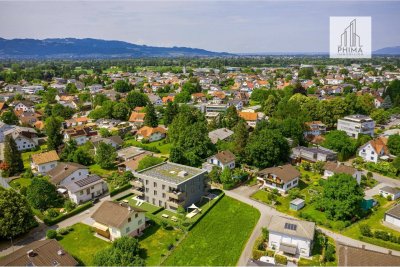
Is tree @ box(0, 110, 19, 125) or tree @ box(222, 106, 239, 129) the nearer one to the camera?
tree @ box(222, 106, 239, 129)

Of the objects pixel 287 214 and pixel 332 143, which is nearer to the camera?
pixel 287 214

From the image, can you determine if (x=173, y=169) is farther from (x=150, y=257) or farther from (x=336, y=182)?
(x=336, y=182)

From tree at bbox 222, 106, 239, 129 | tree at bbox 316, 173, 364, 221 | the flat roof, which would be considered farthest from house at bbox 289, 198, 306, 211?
tree at bbox 222, 106, 239, 129

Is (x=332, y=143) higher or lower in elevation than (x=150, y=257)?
higher

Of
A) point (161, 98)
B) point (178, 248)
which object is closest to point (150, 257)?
point (178, 248)

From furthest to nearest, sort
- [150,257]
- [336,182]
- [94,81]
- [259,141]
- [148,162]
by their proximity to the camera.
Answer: [94,81], [259,141], [148,162], [336,182], [150,257]

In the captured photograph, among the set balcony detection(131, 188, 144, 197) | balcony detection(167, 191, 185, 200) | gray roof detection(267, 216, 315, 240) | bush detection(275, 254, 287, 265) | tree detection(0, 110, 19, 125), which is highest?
tree detection(0, 110, 19, 125)

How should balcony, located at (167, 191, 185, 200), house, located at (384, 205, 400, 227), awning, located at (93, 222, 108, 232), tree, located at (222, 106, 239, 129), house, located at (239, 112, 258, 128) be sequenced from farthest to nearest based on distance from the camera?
house, located at (239, 112, 258, 128) → tree, located at (222, 106, 239, 129) → balcony, located at (167, 191, 185, 200) → house, located at (384, 205, 400, 227) → awning, located at (93, 222, 108, 232)

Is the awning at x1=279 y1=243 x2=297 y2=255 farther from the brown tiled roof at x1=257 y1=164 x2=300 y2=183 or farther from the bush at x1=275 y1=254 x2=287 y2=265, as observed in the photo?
the brown tiled roof at x1=257 y1=164 x2=300 y2=183
